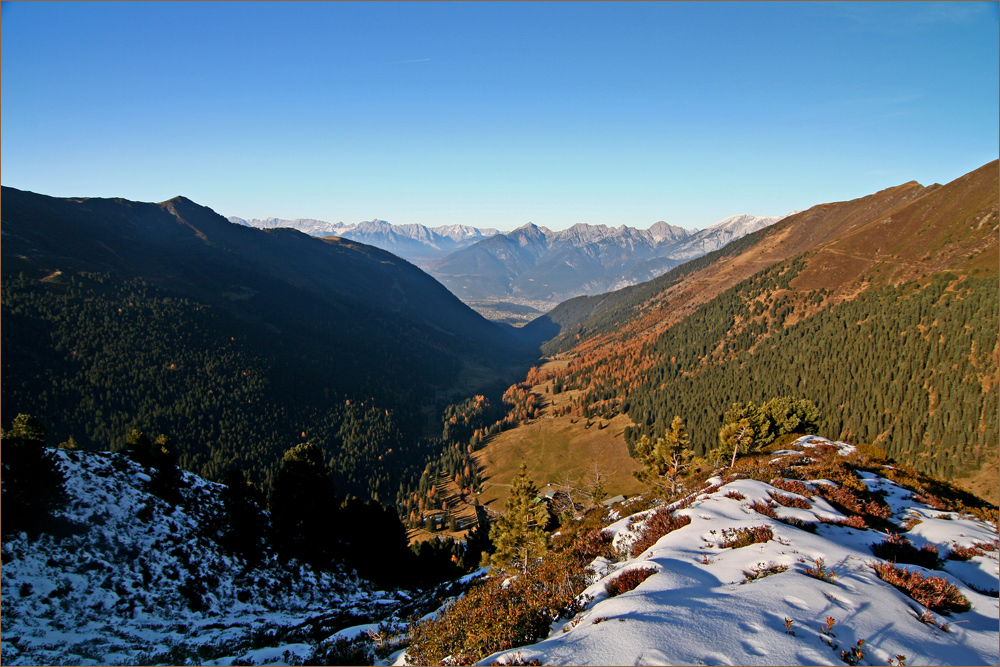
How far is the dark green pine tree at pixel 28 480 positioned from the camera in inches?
1136

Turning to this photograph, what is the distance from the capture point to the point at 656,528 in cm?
1808

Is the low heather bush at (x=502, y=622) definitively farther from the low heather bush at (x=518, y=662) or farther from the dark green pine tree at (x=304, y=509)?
the dark green pine tree at (x=304, y=509)

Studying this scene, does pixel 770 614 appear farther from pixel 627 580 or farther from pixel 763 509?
pixel 763 509

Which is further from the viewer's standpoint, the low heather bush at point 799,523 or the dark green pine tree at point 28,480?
the dark green pine tree at point 28,480

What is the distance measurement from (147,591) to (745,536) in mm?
40295

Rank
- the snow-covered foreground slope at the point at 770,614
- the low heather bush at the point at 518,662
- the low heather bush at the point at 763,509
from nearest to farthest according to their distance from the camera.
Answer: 1. the snow-covered foreground slope at the point at 770,614
2. the low heather bush at the point at 518,662
3. the low heather bush at the point at 763,509

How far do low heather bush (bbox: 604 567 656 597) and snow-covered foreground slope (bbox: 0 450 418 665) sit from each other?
19382mm

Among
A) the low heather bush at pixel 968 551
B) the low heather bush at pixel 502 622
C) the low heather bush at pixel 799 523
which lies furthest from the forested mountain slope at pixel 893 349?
the low heather bush at pixel 502 622

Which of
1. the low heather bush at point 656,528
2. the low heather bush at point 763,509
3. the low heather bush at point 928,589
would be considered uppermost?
the low heather bush at point 928,589

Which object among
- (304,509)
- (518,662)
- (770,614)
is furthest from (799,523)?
(304,509)

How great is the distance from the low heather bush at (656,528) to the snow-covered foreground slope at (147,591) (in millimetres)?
19216

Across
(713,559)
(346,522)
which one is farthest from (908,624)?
(346,522)

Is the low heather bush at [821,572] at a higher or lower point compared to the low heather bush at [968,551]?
higher

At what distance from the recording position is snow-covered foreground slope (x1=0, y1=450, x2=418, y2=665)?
2392 centimetres
